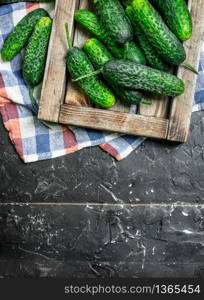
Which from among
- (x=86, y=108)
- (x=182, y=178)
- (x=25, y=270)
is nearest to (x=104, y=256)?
(x=25, y=270)

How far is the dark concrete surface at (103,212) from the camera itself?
1910 millimetres

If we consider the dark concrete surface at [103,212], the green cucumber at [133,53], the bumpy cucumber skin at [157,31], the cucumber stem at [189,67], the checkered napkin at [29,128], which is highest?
the bumpy cucumber skin at [157,31]

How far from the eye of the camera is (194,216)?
192 cm

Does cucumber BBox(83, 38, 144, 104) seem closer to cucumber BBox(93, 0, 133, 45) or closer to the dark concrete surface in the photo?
cucumber BBox(93, 0, 133, 45)

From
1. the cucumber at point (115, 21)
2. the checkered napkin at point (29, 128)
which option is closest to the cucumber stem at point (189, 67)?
the checkered napkin at point (29, 128)

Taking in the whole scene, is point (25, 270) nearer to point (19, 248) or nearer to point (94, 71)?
point (19, 248)

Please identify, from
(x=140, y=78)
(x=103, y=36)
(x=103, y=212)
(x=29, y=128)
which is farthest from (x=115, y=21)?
(x=103, y=212)

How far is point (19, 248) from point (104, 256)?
1.19ft

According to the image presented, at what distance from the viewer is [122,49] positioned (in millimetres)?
1722

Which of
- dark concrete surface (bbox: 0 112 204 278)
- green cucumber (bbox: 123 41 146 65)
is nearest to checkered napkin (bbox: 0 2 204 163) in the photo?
dark concrete surface (bbox: 0 112 204 278)

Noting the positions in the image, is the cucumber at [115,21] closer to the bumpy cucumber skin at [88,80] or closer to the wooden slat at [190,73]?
the bumpy cucumber skin at [88,80]

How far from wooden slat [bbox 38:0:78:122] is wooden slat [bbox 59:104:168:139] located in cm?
5

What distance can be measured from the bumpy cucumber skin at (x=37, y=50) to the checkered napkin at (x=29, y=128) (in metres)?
0.11

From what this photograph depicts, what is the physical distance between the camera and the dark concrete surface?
1.91m
